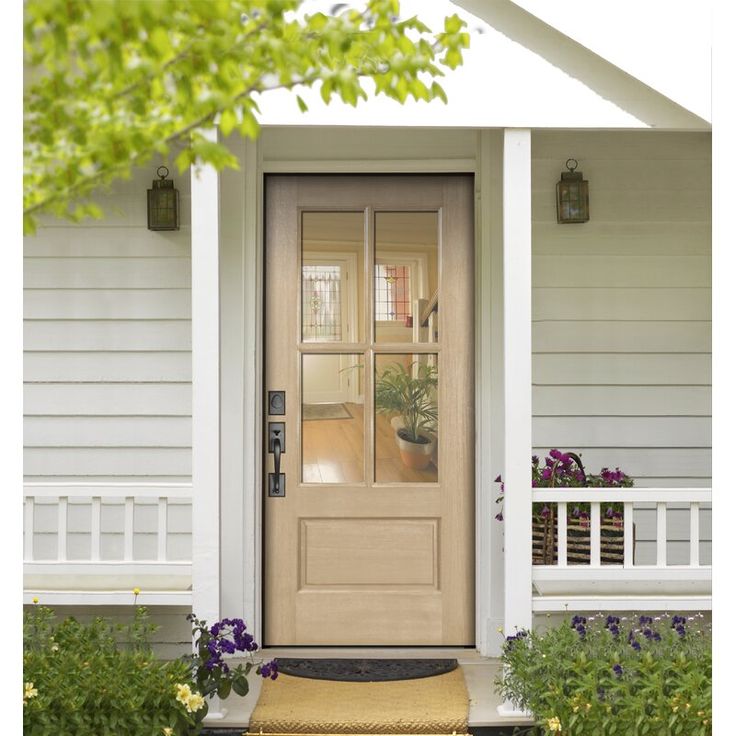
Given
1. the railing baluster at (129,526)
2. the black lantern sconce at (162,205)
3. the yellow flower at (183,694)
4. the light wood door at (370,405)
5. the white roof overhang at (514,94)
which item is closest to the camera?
the yellow flower at (183,694)

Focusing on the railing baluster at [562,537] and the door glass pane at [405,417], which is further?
the door glass pane at [405,417]

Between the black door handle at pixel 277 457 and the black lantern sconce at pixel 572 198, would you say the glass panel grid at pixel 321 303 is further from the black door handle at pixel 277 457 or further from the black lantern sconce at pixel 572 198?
the black lantern sconce at pixel 572 198

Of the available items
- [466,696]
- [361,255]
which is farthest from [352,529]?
[361,255]

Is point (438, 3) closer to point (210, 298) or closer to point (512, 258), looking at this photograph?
point (512, 258)

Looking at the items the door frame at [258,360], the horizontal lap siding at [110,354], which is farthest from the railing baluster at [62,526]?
the door frame at [258,360]

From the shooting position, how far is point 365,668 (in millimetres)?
3605

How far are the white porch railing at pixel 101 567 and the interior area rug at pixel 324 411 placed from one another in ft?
2.66

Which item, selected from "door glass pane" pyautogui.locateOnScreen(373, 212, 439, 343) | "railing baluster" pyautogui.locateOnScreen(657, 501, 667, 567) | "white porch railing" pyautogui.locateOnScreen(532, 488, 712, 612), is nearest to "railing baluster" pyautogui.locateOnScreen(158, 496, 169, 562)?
"door glass pane" pyautogui.locateOnScreen(373, 212, 439, 343)

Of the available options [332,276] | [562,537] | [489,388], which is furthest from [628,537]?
[332,276]

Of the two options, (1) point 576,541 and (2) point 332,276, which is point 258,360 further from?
(1) point 576,541

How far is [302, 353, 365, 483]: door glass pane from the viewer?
388 centimetres

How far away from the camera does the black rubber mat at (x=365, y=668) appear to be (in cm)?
351

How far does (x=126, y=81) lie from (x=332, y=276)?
2460 mm

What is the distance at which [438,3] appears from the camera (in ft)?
9.63
